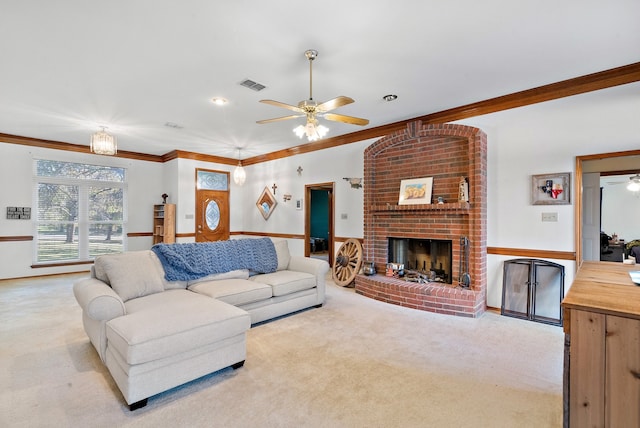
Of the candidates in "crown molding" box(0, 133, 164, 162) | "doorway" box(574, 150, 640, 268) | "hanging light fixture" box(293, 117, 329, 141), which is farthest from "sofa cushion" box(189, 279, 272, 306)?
"crown molding" box(0, 133, 164, 162)

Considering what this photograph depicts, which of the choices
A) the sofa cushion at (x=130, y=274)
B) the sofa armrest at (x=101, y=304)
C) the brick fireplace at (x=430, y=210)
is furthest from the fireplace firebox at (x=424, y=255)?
the sofa armrest at (x=101, y=304)

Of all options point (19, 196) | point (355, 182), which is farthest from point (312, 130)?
point (19, 196)

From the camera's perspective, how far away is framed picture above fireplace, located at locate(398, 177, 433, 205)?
452 cm

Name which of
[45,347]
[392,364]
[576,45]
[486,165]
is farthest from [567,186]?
[45,347]

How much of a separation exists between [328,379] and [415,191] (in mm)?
3128

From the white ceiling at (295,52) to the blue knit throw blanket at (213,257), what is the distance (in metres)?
1.92

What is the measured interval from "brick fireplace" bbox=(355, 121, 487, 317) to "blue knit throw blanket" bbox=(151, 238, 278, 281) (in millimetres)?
1638

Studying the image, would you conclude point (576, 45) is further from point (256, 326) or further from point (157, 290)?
point (157, 290)

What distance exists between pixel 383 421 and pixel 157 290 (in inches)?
94.1

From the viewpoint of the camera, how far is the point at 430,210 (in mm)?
4422

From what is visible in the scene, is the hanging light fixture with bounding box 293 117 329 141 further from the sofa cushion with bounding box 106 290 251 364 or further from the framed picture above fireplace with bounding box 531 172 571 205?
the framed picture above fireplace with bounding box 531 172 571 205

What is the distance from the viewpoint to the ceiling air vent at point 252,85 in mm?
3498

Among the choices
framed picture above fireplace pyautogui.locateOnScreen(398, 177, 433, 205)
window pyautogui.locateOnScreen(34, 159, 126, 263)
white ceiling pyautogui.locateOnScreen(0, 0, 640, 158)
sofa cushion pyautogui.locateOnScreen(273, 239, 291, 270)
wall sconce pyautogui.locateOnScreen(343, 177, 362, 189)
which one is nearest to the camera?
white ceiling pyautogui.locateOnScreen(0, 0, 640, 158)

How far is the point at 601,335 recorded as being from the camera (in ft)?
4.23
